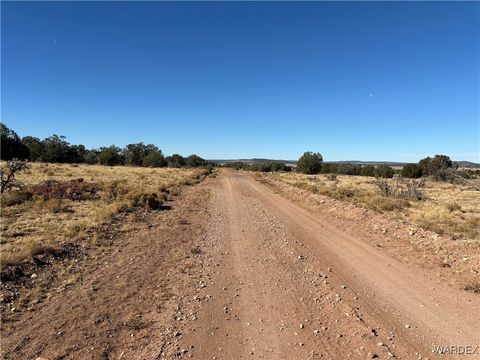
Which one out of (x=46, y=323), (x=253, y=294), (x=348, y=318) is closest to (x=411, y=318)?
(x=348, y=318)

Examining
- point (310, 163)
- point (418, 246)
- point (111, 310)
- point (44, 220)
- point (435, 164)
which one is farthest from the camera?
point (310, 163)

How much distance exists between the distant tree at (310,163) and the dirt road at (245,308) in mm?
88836

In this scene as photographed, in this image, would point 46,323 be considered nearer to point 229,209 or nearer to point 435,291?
point 435,291

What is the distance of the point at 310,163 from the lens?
97.6 meters

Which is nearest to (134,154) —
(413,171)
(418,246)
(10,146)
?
(10,146)

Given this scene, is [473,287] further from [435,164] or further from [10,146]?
[10,146]

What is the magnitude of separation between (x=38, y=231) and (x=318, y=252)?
9.29 metres

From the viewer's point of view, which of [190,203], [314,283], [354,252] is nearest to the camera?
[314,283]

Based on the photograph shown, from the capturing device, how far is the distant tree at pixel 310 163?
320 ft

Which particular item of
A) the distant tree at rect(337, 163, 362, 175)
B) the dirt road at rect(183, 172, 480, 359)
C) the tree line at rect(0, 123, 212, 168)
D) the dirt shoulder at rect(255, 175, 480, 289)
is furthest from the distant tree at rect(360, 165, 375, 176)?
the dirt road at rect(183, 172, 480, 359)

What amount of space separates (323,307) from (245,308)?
141 centimetres

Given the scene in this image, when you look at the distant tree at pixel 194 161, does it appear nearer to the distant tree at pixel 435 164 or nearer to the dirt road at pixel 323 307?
the distant tree at pixel 435 164

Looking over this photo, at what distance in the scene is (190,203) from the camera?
66.5 feet

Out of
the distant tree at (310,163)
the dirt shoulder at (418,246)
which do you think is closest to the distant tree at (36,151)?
the distant tree at (310,163)
